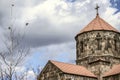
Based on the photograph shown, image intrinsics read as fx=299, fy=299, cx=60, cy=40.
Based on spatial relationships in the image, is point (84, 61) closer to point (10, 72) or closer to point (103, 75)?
point (103, 75)

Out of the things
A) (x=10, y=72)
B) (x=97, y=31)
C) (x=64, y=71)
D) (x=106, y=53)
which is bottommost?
(x=10, y=72)

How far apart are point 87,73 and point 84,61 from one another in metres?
2.51

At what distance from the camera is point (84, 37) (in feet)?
112

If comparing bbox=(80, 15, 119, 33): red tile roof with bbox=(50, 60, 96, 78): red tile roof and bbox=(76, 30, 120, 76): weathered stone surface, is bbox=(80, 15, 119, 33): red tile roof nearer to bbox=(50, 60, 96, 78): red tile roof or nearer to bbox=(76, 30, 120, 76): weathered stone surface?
bbox=(76, 30, 120, 76): weathered stone surface

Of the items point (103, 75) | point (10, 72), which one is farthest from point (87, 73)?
point (10, 72)

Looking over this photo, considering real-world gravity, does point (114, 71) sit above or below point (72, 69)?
below

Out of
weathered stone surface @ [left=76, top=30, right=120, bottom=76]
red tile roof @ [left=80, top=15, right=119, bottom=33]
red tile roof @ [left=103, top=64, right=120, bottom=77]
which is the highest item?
red tile roof @ [left=80, top=15, right=119, bottom=33]

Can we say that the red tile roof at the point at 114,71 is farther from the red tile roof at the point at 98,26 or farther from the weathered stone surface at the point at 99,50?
the red tile roof at the point at 98,26

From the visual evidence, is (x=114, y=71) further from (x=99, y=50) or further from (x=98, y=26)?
(x=98, y=26)

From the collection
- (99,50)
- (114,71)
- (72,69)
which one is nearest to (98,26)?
(99,50)

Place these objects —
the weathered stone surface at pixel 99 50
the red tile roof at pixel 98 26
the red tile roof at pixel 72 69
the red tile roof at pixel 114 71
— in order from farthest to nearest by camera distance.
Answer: the red tile roof at pixel 98 26
the weathered stone surface at pixel 99 50
the red tile roof at pixel 72 69
the red tile roof at pixel 114 71

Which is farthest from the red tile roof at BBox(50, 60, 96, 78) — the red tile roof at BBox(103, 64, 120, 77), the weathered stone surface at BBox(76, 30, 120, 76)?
the red tile roof at BBox(103, 64, 120, 77)

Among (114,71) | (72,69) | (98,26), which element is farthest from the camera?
(98,26)

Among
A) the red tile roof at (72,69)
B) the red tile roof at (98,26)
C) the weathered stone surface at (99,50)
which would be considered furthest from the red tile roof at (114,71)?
the red tile roof at (98,26)
